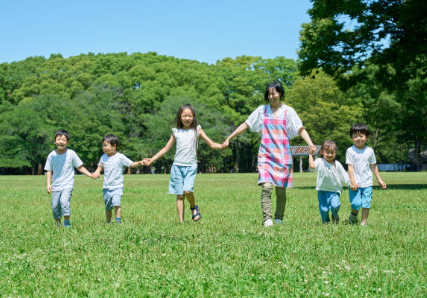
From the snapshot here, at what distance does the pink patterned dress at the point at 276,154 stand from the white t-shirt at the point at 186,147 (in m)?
1.36

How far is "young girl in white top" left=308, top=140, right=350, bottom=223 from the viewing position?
8008 mm

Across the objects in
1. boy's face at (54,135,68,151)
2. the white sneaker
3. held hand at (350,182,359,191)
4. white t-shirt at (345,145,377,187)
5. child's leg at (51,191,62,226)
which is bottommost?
the white sneaker

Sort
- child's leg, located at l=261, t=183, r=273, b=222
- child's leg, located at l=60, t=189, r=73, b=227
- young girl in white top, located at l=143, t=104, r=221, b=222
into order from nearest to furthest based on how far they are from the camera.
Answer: child's leg, located at l=261, t=183, r=273, b=222
child's leg, located at l=60, t=189, r=73, b=227
young girl in white top, located at l=143, t=104, r=221, b=222

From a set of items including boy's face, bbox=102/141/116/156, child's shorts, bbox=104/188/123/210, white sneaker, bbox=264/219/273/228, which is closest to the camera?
white sneaker, bbox=264/219/273/228

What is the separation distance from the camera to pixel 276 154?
757 centimetres

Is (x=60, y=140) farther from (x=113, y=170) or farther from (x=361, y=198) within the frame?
(x=361, y=198)

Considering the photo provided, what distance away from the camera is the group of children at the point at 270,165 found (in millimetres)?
7598

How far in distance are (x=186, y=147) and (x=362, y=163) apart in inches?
123

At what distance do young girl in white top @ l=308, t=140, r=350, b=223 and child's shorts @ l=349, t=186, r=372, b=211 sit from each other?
24 centimetres

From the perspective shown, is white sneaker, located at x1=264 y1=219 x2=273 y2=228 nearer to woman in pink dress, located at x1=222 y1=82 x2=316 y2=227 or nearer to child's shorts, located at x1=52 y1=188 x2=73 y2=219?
woman in pink dress, located at x1=222 y1=82 x2=316 y2=227

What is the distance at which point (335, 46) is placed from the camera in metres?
21.2

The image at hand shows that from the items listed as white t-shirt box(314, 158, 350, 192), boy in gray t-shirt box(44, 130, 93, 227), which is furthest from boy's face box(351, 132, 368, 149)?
boy in gray t-shirt box(44, 130, 93, 227)

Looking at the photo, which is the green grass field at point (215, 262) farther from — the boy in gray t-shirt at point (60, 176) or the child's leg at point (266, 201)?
the boy in gray t-shirt at point (60, 176)

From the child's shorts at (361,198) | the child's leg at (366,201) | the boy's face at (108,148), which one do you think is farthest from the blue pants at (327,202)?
the boy's face at (108,148)
